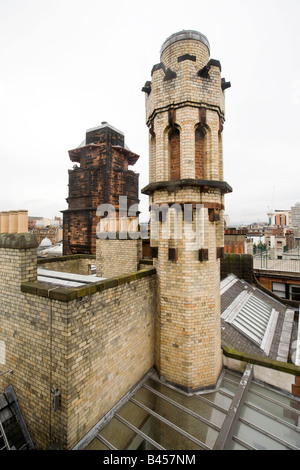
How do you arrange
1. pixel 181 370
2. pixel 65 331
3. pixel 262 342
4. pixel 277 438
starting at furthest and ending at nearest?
pixel 262 342 → pixel 181 370 → pixel 277 438 → pixel 65 331

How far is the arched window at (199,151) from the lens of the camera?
6.36 meters

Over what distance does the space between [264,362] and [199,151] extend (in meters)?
6.59

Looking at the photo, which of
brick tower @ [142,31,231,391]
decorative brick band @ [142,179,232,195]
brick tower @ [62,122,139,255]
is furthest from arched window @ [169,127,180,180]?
brick tower @ [62,122,139,255]

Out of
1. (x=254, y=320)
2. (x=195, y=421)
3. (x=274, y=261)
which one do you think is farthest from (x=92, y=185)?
(x=274, y=261)

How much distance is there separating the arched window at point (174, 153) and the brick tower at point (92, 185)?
8.76 m

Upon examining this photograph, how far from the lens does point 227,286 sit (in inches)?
555

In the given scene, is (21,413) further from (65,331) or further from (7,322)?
(65,331)

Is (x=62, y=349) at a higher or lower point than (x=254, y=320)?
higher

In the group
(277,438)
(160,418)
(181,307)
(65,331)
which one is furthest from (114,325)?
(277,438)

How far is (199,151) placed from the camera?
644 centimetres

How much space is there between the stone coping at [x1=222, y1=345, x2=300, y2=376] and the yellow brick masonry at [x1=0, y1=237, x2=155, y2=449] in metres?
3.33

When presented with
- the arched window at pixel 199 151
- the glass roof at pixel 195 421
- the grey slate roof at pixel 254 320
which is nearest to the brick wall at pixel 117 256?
the arched window at pixel 199 151

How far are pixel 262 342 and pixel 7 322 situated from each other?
932 centimetres

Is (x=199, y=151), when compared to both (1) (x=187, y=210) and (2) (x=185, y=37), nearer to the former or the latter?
(1) (x=187, y=210)
